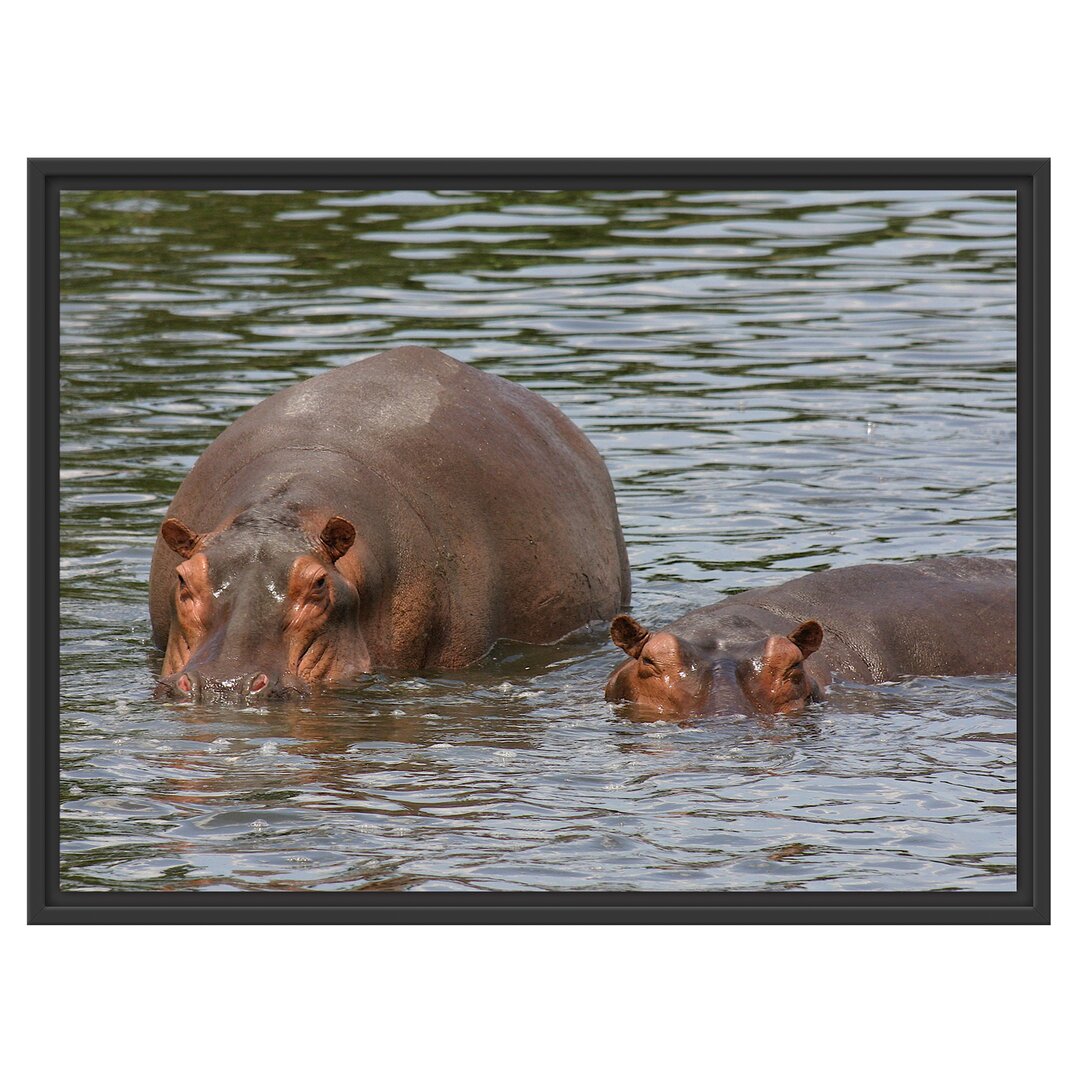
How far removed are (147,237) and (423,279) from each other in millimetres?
2444

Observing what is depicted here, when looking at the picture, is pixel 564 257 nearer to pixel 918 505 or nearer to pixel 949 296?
pixel 949 296

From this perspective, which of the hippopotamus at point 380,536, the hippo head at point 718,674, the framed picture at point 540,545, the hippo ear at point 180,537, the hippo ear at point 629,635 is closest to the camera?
the framed picture at point 540,545

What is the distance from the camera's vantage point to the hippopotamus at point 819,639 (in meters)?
9.12

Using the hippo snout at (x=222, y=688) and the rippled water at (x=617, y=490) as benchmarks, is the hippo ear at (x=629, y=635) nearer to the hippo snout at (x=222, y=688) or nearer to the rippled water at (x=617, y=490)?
the rippled water at (x=617, y=490)

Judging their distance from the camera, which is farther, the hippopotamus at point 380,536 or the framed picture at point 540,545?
the hippopotamus at point 380,536

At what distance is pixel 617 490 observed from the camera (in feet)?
45.5

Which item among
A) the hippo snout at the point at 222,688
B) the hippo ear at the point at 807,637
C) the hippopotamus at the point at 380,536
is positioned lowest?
the hippo snout at the point at 222,688

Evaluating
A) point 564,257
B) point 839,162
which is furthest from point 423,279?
point 839,162

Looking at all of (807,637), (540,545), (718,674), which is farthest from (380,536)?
(807,637)

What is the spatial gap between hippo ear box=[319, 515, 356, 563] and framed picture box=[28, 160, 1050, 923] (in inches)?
0.7

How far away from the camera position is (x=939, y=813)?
796 centimetres

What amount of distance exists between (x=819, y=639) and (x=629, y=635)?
77cm

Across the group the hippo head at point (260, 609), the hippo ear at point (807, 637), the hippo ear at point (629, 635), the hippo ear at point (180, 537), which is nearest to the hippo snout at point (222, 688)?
the hippo head at point (260, 609)

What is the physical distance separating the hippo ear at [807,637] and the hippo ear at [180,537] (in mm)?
2561
